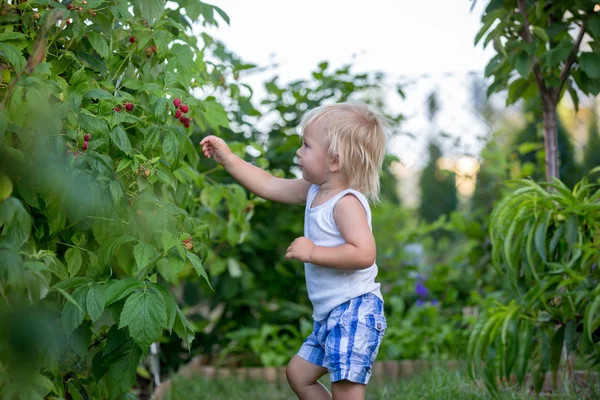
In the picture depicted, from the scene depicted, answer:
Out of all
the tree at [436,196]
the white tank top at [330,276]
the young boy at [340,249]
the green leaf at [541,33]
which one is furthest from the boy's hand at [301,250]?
the tree at [436,196]

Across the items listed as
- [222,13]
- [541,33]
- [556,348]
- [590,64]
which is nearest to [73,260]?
[222,13]

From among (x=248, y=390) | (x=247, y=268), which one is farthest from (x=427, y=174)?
(x=248, y=390)

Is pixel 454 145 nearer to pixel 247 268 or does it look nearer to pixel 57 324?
pixel 247 268

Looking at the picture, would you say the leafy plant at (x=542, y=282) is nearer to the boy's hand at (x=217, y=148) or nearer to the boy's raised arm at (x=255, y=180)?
the boy's raised arm at (x=255, y=180)

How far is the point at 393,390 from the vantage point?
290 centimetres

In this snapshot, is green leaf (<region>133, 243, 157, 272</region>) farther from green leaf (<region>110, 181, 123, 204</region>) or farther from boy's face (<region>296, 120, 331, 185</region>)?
boy's face (<region>296, 120, 331, 185</region>)

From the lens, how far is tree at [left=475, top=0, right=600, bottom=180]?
257 centimetres

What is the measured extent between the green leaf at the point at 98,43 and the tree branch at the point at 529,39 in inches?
63.7

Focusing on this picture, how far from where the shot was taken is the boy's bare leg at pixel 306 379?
210 centimetres

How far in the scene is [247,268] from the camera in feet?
12.6

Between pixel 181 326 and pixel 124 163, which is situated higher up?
pixel 124 163

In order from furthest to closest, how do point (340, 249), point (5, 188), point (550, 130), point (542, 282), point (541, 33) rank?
point (550, 130) → point (541, 33) → point (542, 282) → point (340, 249) → point (5, 188)

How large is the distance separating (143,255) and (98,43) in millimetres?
574

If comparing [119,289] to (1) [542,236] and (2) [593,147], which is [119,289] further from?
(2) [593,147]
